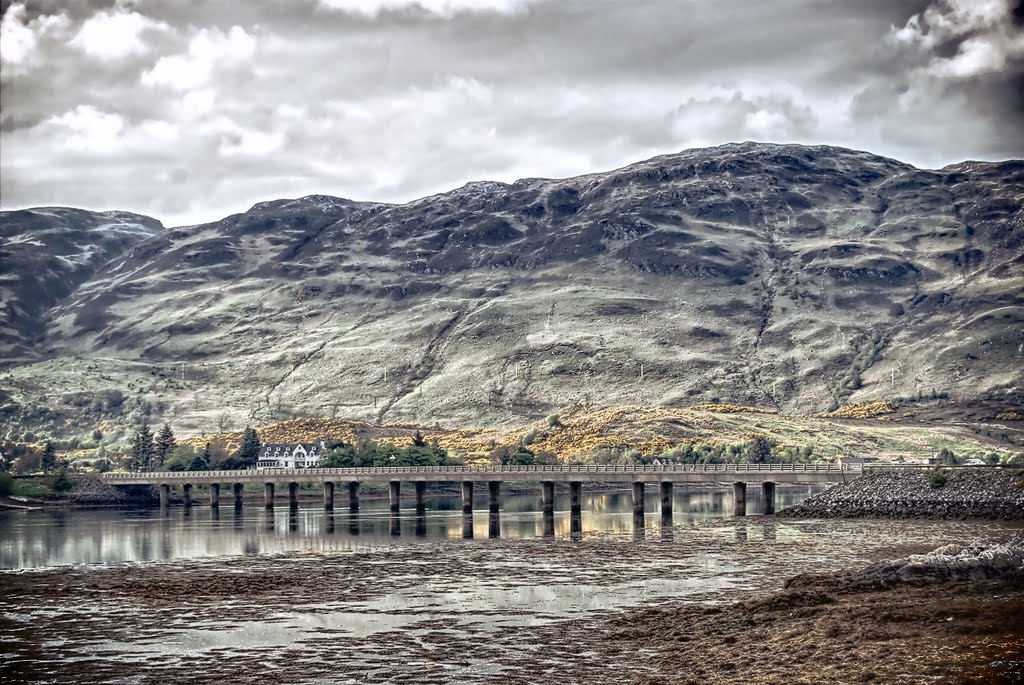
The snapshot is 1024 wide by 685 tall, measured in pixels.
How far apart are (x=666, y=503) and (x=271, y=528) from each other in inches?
1872

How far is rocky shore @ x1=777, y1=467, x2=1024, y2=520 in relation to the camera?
109 m

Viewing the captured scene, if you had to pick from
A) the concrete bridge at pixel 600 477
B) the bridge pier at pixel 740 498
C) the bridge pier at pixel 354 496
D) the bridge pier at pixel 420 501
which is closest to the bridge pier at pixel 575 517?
the concrete bridge at pixel 600 477

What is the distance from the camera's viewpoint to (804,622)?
2025 inches

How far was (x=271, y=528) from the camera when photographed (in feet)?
460

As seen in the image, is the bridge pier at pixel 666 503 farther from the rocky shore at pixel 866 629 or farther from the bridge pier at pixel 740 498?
the rocky shore at pixel 866 629

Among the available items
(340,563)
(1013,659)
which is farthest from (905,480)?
(1013,659)

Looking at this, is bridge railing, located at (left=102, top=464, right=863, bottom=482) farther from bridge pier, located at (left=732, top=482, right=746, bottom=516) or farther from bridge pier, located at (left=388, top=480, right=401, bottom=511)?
bridge pier, located at (left=732, top=482, right=746, bottom=516)

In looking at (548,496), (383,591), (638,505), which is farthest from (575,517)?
(383,591)

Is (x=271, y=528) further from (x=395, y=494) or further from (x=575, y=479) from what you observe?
(x=575, y=479)

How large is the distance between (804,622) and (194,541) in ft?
270

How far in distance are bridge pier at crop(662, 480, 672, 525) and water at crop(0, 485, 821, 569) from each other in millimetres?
1790

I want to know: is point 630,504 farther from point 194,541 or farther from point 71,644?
point 71,644

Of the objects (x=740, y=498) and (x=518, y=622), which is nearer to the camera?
(x=518, y=622)

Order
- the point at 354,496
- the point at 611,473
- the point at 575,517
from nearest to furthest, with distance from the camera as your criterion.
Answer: the point at 575,517, the point at 611,473, the point at 354,496
